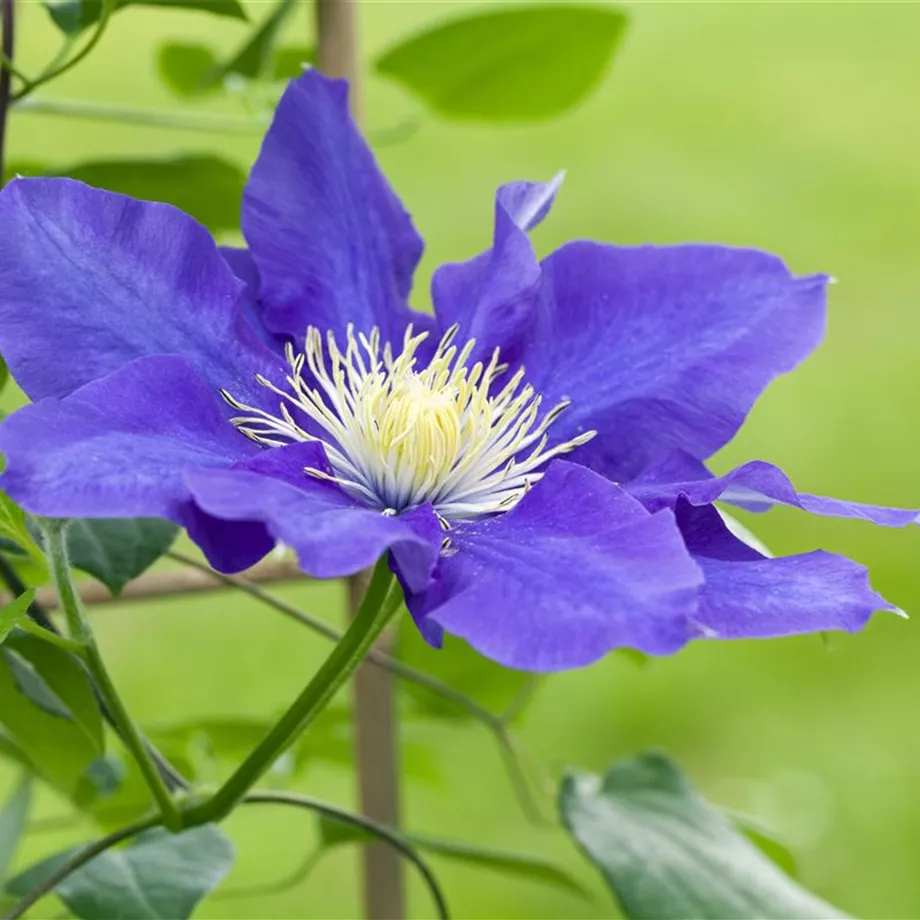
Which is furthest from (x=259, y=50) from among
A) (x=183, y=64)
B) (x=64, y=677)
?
(x=64, y=677)

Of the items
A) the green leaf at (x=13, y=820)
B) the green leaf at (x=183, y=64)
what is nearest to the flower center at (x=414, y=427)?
the green leaf at (x=13, y=820)

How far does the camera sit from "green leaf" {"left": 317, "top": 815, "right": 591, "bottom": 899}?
2.17 feet

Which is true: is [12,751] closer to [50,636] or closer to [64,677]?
[64,677]

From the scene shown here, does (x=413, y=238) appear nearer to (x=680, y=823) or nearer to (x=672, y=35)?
(x=680, y=823)

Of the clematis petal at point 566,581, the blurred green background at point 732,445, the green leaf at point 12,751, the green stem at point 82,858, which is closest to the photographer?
the clematis petal at point 566,581

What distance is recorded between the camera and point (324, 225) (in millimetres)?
579

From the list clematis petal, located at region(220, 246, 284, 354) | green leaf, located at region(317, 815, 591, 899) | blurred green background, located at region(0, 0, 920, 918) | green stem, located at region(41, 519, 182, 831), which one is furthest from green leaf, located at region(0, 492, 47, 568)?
blurred green background, located at region(0, 0, 920, 918)

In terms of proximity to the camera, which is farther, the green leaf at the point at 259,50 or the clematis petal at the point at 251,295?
the green leaf at the point at 259,50

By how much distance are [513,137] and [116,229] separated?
2474 millimetres

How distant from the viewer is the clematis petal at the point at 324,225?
1.84 ft

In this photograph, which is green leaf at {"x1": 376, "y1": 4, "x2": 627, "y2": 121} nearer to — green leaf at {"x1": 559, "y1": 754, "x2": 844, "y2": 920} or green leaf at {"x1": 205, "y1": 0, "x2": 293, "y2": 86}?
green leaf at {"x1": 205, "y1": 0, "x2": 293, "y2": 86}

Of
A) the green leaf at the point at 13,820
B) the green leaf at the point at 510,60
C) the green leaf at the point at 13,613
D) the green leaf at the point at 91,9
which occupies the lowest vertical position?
the green leaf at the point at 13,820

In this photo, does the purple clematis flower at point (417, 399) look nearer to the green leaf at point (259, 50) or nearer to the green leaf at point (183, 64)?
the green leaf at point (259, 50)

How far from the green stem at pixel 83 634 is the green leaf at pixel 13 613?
2 cm
